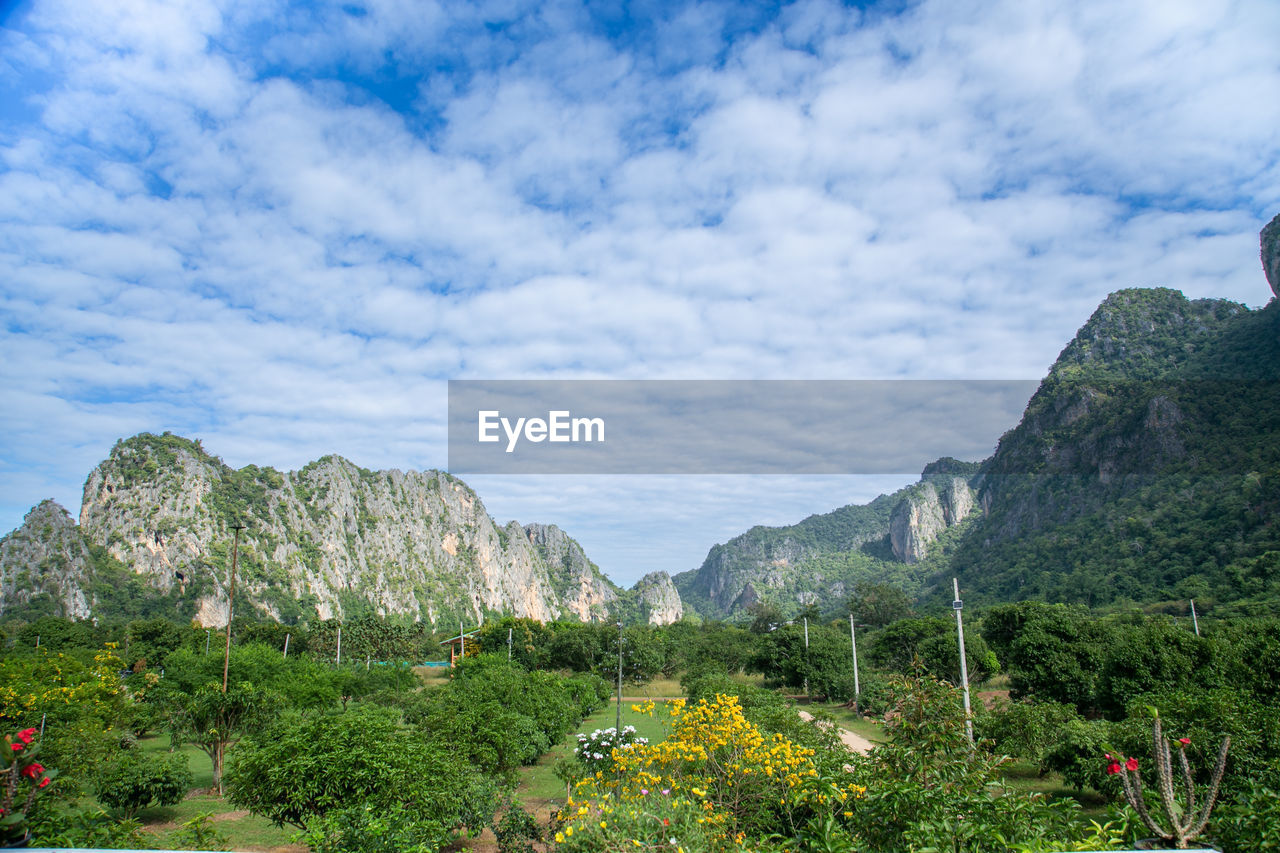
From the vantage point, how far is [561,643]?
51.6 meters

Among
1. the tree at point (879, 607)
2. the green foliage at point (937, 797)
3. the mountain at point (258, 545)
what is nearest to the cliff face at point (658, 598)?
the mountain at point (258, 545)

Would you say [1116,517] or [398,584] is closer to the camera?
[1116,517]

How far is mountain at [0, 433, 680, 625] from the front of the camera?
76.9 meters

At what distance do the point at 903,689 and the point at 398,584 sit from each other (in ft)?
386

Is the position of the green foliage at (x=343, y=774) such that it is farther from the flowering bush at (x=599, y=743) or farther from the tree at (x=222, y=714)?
the tree at (x=222, y=714)

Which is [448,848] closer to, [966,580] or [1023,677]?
[1023,677]

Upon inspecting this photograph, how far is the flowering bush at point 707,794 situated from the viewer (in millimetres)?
4664

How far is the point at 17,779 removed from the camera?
3.68 metres

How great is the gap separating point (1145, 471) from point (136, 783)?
8509cm

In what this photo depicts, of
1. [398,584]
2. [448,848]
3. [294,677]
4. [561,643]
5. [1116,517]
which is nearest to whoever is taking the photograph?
[448,848]

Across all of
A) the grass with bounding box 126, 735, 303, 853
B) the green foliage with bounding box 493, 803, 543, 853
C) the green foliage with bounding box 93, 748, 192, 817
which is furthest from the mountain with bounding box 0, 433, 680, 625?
the green foliage with bounding box 493, 803, 543, 853

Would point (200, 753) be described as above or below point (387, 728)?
below

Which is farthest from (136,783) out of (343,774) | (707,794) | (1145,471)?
(1145,471)

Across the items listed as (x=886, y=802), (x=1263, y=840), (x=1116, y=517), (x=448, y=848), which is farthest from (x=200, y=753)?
(x=1116, y=517)
